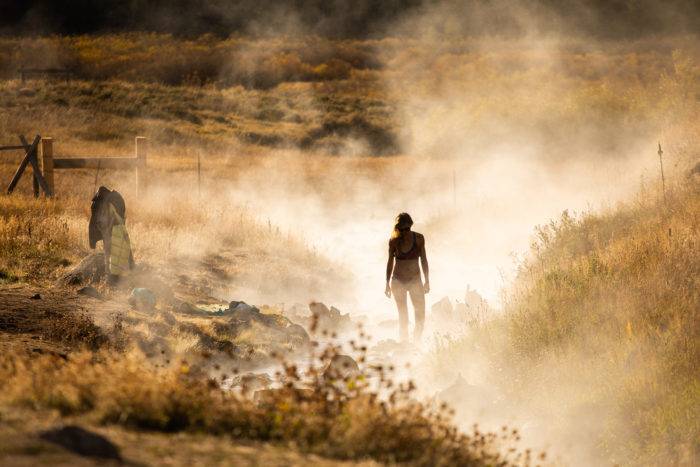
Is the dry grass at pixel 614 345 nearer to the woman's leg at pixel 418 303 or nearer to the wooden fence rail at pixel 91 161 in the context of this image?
the woman's leg at pixel 418 303

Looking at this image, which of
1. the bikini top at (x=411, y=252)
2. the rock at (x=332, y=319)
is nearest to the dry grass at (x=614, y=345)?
the bikini top at (x=411, y=252)

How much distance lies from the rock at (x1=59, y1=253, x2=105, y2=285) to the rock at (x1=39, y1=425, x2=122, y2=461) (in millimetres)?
7739

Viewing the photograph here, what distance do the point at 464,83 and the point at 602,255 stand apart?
112 ft

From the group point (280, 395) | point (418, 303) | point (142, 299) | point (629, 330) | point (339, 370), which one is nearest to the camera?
point (280, 395)

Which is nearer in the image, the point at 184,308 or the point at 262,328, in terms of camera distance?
the point at 262,328

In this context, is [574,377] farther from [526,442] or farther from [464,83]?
[464,83]

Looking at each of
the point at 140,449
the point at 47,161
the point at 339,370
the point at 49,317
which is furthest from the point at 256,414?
the point at 47,161

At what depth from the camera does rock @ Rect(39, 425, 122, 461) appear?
4887mm

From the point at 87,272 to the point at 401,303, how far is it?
4382mm

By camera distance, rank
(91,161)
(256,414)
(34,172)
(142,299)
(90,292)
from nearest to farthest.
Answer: (256,414) → (142,299) → (90,292) → (91,161) → (34,172)

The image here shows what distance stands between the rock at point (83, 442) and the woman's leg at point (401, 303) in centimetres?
643

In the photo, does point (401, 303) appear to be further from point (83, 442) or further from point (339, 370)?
point (83, 442)

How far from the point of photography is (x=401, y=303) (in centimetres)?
1143

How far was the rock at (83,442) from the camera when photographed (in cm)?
489
